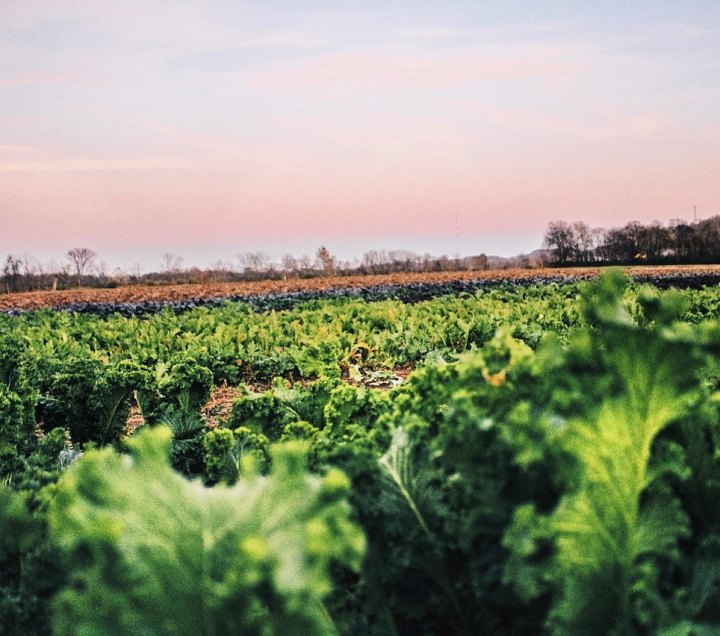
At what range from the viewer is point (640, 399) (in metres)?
1.09

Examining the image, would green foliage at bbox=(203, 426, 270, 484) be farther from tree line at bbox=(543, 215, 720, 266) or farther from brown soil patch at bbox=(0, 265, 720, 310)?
tree line at bbox=(543, 215, 720, 266)

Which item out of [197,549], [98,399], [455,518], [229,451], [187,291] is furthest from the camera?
[187,291]

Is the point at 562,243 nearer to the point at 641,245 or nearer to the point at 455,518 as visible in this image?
the point at 641,245

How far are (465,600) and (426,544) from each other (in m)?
0.13

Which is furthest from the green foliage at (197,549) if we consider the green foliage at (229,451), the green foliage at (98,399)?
the green foliage at (98,399)

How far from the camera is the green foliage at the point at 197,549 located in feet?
3.00

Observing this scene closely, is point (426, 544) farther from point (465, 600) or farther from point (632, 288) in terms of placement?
point (632, 288)

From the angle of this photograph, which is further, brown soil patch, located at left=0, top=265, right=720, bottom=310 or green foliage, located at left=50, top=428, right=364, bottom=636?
brown soil patch, located at left=0, top=265, right=720, bottom=310

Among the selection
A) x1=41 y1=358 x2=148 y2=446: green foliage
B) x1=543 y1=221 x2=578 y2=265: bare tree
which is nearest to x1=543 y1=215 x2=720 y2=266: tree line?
x1=543 y1=221 x2=578 y2=265: bare tree

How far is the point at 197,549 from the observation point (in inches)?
38.8

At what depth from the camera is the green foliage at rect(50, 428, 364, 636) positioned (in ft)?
3.00

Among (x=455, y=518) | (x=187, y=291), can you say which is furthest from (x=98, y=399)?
(x=187, y=291)

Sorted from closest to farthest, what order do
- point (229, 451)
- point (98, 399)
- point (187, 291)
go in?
point (229, 451) → point (98, 399) → point (187, 291)

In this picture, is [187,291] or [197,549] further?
[187,291]
